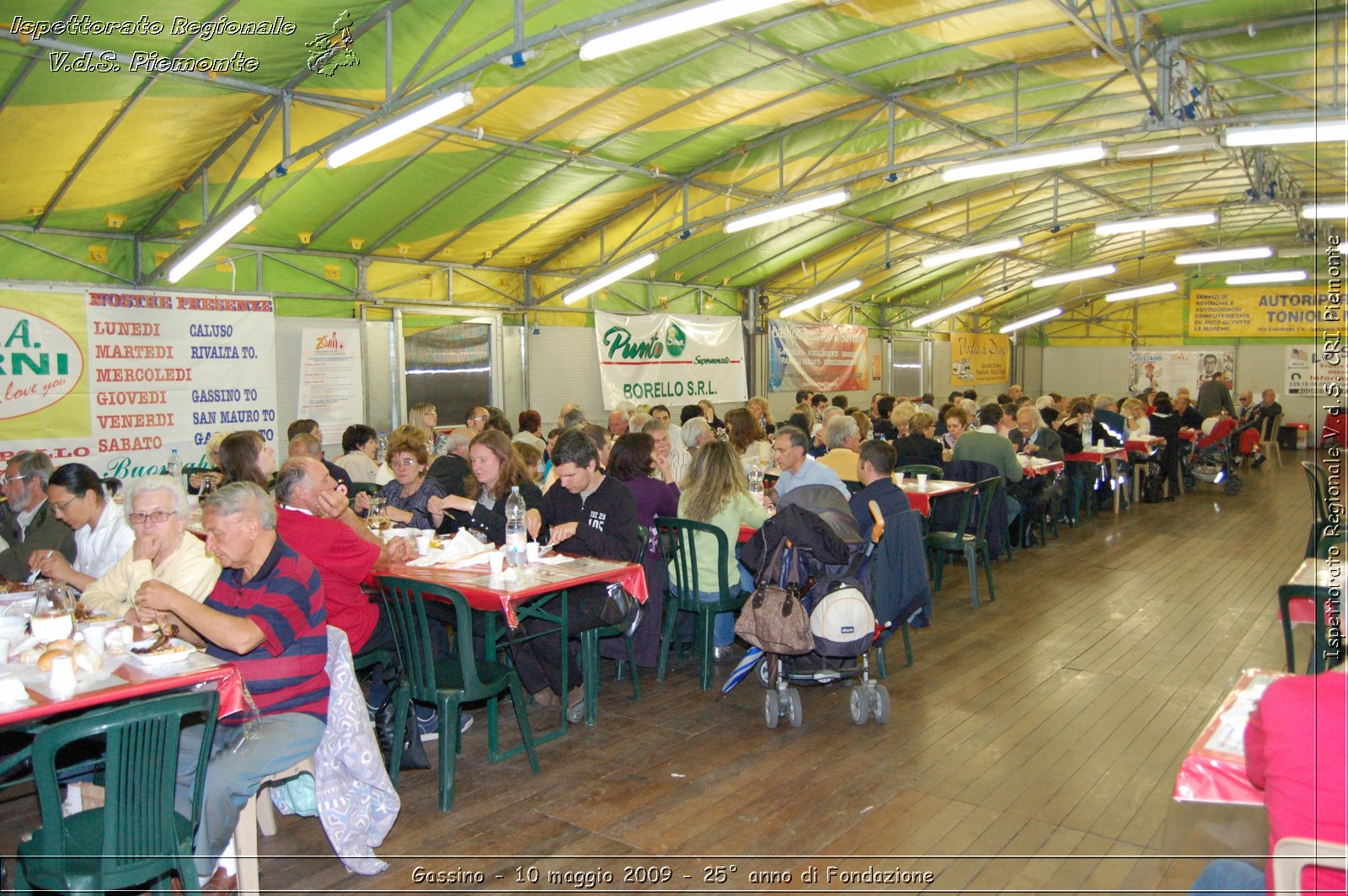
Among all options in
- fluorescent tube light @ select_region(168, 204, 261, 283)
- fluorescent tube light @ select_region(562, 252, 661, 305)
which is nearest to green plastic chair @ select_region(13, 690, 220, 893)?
fluorescent tube light @ select_region(168, 204, 261, 283)

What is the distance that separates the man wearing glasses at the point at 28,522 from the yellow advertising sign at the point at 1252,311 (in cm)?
2277

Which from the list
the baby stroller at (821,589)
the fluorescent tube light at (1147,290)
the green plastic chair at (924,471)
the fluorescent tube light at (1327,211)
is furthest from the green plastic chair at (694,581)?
the fluorescent tube light at (1147,290)

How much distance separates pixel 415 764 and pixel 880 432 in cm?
708

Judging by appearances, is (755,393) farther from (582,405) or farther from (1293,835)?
(1293,835)

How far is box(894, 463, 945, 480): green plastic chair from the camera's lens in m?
7.96

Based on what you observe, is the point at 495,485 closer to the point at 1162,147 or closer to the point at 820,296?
the point at 1162,147

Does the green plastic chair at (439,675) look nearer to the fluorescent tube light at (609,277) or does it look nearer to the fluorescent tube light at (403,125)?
the fluorescent tube light at (403,125)

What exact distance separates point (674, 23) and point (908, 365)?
15765mm

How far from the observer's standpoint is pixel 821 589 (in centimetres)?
445

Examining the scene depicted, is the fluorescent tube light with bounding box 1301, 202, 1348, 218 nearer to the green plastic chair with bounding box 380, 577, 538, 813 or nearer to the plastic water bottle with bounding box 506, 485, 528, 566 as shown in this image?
the plastic water bottle with bounding box 506, 485, 528, 566

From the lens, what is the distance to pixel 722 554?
5.07 metres

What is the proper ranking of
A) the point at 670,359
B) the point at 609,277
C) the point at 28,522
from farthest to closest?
the point at 670,359, the point at 609,277, the point at 28,522

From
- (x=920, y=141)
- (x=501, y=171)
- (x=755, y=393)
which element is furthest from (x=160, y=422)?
(x=755, y=393)

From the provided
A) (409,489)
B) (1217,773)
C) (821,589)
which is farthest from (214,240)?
(1217,773)
